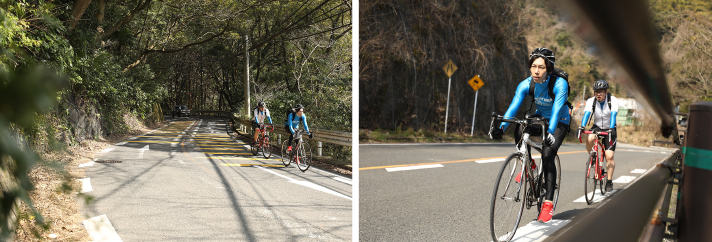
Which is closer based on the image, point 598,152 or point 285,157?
point 598,152

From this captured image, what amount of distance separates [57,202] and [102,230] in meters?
0.79

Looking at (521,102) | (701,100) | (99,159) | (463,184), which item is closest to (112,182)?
(99,159)

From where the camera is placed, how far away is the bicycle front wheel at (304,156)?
17.5ft

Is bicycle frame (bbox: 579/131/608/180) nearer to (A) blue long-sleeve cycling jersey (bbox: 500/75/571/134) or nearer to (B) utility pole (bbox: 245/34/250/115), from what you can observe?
(A) blue long-sleeve cycling jersey (bbox: 500/75/571/134)

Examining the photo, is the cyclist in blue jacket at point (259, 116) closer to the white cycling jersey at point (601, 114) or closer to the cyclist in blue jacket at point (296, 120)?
the cyclist in blue jacket at point (296, 120)

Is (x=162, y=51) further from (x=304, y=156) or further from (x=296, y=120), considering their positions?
(x=304, y=156)

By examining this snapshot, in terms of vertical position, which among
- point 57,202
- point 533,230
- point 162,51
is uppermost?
point 162,51

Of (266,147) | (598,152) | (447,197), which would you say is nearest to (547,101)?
(598,152)

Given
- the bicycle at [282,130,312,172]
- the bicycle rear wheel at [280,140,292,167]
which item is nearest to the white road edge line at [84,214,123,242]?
the bicycle at [282,130,312,172]

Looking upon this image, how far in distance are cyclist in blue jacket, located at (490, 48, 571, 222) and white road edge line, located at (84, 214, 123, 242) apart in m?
1.48

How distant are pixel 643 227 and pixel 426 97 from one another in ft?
31.5

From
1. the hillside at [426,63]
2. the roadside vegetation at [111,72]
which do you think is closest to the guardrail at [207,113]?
the roadside vegetation at [111,72]

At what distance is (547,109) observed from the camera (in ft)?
4.88

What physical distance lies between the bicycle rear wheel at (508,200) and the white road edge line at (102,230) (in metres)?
1.49
